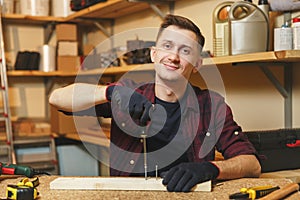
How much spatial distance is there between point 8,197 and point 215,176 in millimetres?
531

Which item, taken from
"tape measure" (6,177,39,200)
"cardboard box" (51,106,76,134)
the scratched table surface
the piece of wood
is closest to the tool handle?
the scratched table surface

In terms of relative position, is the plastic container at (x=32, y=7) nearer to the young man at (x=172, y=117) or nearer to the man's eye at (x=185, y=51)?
the young man at (x=172, y=117)

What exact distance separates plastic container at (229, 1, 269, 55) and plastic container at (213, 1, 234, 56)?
0.09m

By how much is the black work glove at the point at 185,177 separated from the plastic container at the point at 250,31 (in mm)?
826

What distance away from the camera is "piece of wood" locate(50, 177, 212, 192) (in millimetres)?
1144

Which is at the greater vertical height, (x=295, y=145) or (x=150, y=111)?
(x=150, y=111)

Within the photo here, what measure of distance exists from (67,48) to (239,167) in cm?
234

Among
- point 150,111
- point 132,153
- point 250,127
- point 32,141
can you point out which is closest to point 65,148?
point 32,141

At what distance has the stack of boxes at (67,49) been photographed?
11.2 feet

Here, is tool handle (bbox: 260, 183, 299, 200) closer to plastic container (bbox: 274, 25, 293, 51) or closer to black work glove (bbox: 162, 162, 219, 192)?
black work glove (bbox: 162, 162, 219, 192)

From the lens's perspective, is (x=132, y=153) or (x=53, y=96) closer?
(x=53, y=96)

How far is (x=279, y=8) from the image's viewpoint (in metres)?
1.93

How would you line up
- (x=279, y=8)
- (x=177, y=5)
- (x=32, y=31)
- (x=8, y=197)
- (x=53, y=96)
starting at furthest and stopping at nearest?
(x=32, y=31)
(x=177, y=5)
(x=279, y=8)
(x=53, y=96)
(x=8, y=197)

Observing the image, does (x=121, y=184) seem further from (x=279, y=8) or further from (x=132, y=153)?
(x=279, y=8)
